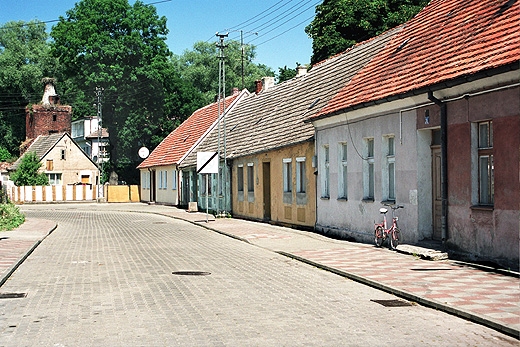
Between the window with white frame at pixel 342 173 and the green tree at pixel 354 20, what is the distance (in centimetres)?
2408

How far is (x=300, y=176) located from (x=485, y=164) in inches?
493

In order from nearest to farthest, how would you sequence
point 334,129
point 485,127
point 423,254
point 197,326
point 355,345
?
point 355,345 < point 197,326 < point 485,127 < point 423,254 < point 334,129

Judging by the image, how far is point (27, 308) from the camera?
10297mm

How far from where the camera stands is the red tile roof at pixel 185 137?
49.0m

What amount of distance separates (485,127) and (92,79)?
182ft

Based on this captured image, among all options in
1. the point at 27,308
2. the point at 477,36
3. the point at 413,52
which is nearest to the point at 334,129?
the point at 413,52

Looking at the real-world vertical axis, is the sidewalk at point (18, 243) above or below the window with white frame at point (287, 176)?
below

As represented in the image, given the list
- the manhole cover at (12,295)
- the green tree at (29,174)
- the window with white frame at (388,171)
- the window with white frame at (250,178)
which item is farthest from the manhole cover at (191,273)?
the green tree at (29,174)

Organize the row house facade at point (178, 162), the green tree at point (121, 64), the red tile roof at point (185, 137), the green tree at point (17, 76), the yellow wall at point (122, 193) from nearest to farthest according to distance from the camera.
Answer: the row house facade at point (178, 162)
the red tile roof at point (185, 137)
the yellow wall at point (122, 193)
the green tree at point (121, 64)
the green tree at point (17, 76)

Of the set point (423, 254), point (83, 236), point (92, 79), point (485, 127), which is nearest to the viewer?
point (485, 127)

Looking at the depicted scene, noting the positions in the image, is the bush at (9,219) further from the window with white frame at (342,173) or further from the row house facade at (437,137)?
the window with white frame at (342,173)

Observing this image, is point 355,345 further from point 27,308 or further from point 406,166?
point 406,166

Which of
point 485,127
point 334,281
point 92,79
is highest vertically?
Result: point 92,79

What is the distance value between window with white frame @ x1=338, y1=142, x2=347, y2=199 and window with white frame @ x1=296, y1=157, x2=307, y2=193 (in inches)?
143
